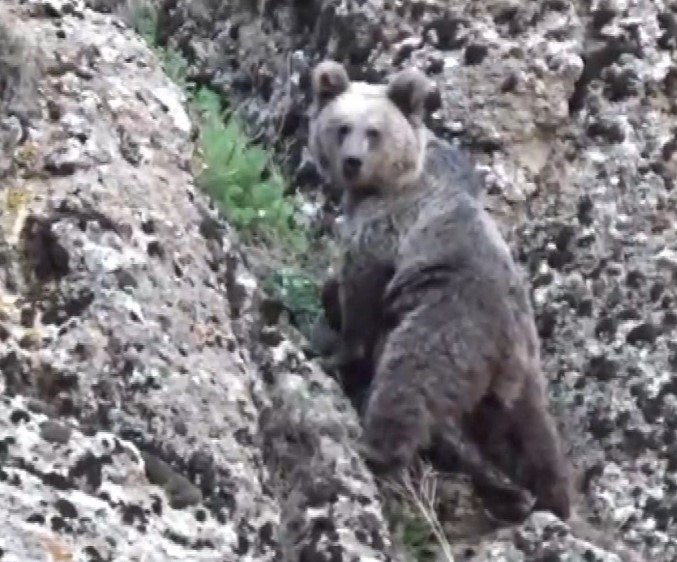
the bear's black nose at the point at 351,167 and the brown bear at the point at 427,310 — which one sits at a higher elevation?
the bear's black nose at the point at 351,167

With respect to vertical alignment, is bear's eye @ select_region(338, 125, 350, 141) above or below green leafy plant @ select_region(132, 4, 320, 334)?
above

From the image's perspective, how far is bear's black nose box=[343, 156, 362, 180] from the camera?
8.52 metres

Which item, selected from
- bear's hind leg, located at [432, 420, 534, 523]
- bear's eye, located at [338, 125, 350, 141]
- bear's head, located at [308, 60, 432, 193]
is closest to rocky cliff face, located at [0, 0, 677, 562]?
bear's hind leg, located at [432, 420, 534, 523]

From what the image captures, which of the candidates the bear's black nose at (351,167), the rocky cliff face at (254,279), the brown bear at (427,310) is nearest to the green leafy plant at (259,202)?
the brown bear at (427,310)

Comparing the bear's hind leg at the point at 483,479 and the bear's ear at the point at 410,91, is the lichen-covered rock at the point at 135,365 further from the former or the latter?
the bear's ear at the point at 410,91

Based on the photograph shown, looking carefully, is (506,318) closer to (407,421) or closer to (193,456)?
(407,421)

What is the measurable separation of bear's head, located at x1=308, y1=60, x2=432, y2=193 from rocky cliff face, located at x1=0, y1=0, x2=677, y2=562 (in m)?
0.41

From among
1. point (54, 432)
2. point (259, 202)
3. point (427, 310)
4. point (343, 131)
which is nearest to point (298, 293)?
point (259, 202)

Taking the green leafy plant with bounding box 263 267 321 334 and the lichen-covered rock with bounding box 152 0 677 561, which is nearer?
the green leafy plant with bounding box 263 267 321 334

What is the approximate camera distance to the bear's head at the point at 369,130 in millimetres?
8602

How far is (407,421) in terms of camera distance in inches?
288

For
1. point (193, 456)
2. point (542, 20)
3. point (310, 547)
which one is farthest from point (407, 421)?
point (542, 20)

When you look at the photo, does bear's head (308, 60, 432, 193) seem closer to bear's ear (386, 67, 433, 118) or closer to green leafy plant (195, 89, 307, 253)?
bear's ear (386, 67, 433, 118)

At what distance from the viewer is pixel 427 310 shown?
7.64 metres
